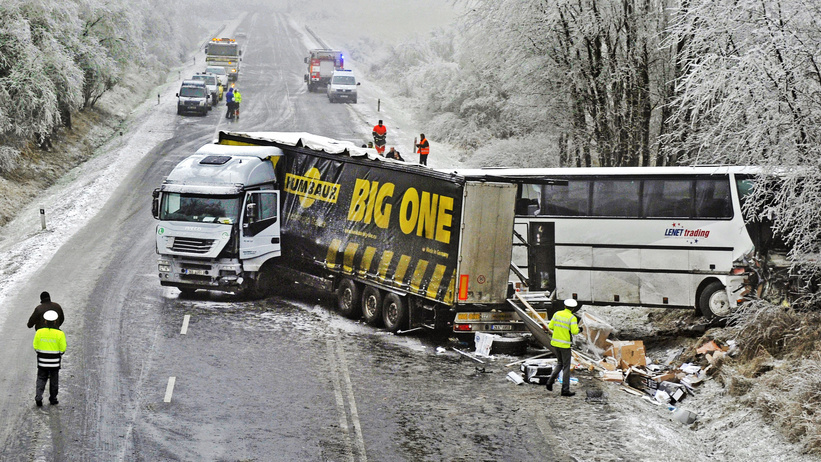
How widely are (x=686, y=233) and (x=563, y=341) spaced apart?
5.24 metres

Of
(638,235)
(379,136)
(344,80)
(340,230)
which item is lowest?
(340,230)

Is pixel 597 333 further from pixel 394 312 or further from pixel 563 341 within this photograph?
pixel 394 312

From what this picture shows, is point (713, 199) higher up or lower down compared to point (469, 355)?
higher up

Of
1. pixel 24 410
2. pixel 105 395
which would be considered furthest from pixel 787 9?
pixel 24 410

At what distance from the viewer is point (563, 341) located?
45.5 feet

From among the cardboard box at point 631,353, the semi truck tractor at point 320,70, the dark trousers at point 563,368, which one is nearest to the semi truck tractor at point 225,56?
the semi truck tractor at point 320,70

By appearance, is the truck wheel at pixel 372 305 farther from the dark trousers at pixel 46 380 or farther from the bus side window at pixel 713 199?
the dark trousers at pixel 46 380

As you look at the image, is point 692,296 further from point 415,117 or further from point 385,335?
point 415,117

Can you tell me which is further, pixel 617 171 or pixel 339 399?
pixel 617 171

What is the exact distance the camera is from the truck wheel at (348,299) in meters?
18.7

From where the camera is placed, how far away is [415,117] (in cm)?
4850

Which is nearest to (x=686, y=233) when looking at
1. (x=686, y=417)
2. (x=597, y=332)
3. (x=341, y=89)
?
(x=597, y=332)

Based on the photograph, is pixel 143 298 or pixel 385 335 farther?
pixel 143 298

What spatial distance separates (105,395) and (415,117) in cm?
3680
